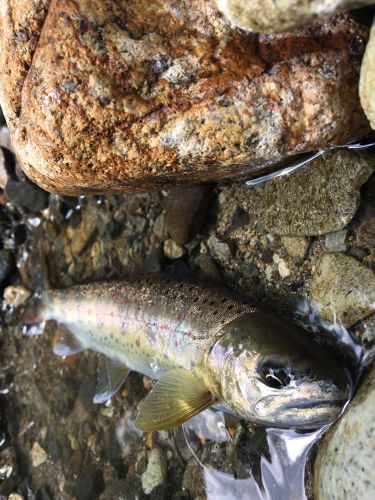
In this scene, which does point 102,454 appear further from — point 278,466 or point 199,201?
point 199,201

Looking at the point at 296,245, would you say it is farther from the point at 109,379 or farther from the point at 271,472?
the point at 109,379

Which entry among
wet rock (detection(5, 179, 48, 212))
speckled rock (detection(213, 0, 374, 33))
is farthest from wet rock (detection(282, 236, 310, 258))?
wet rock (detection(5, 179, 48, 212))

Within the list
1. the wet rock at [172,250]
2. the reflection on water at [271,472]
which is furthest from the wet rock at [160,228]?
the reflection on water at [271,472]

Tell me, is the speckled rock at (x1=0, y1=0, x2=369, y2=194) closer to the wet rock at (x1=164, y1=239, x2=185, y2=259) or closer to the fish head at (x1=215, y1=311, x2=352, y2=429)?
the fish head at (x1=215, y1=311, x2=352, y2=429)

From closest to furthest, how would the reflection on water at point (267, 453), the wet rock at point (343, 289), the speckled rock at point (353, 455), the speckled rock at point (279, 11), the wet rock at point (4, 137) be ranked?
1. the speckled rock at point (279, 11)
2. the speckled rock at point (353, 455)
3. the wet rock at point (343, 289)
4. the reflection on water at point (267, 453)
5. the wet rock at point (4, 137)

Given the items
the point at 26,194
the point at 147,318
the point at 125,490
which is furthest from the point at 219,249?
the point at 26,194

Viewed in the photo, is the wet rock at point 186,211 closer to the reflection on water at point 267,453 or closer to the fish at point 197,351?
the fish at point 197,351

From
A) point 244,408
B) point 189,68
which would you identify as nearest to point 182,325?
point 244,408
